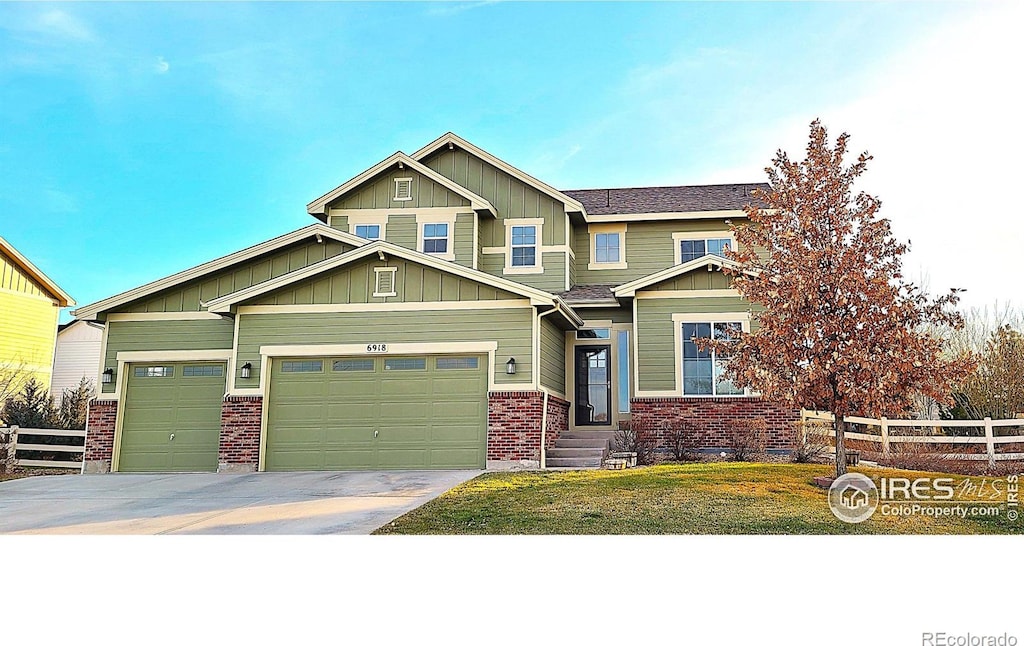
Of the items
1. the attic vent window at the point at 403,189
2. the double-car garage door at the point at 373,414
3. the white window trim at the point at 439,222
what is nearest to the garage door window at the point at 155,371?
the double-car garage door at the point at 373,414

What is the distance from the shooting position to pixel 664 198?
71.3ft

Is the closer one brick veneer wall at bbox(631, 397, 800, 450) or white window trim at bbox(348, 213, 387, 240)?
brick veneer wall at bbox(631, 397, 800, 450)

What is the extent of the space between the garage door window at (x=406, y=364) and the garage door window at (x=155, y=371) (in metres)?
5.12

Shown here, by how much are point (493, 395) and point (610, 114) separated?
9.72m

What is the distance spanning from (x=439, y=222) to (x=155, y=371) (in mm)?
7462

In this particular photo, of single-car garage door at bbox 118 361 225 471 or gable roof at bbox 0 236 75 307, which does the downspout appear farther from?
gable roof at bbox 0 236 75 307

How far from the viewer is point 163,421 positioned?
17.0 metres

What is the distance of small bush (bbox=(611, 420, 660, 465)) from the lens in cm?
1608

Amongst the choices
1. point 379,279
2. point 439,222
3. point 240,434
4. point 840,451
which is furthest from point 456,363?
point 840,451

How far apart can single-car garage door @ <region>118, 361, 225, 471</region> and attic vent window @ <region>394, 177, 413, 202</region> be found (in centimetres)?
622

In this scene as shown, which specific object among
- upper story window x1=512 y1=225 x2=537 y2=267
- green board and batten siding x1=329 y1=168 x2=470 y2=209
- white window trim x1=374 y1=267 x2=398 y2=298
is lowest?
white window trim x1=374 y1=267 x2=398 y2=298

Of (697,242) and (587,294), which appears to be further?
(697,242)

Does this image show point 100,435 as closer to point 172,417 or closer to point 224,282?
point 172,417
